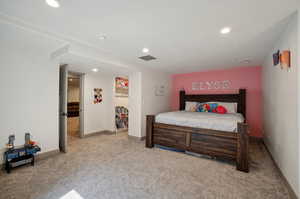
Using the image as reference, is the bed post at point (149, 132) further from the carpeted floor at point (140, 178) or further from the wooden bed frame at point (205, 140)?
the carpeted floor at point (140, 178)

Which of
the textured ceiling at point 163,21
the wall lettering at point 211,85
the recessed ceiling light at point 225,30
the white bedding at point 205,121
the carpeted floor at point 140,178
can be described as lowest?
the carpeted floor at point 140,178

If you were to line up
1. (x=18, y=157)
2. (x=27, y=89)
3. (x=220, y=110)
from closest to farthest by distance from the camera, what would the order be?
(x=18, y=157) < (x=27, y=89) < (x=220, y=110)

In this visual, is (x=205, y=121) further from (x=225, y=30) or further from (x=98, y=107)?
(x=98, y=107)

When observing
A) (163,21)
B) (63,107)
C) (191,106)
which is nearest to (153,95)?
(191,106)

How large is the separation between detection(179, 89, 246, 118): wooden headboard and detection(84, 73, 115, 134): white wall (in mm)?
2537

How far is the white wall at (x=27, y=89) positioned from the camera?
2252 mm

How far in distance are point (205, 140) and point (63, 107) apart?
3.12 m

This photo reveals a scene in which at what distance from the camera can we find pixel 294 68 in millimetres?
1562

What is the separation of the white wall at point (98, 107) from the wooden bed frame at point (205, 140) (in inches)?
78.9

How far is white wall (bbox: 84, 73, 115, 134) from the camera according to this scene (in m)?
4.28

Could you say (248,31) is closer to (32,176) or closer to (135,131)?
(135,131)

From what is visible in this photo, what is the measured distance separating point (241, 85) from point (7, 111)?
554 cm

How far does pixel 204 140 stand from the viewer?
8.93 ft

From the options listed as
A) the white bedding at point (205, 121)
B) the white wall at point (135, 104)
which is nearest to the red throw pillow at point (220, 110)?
the white bedding at point (205, 121)
